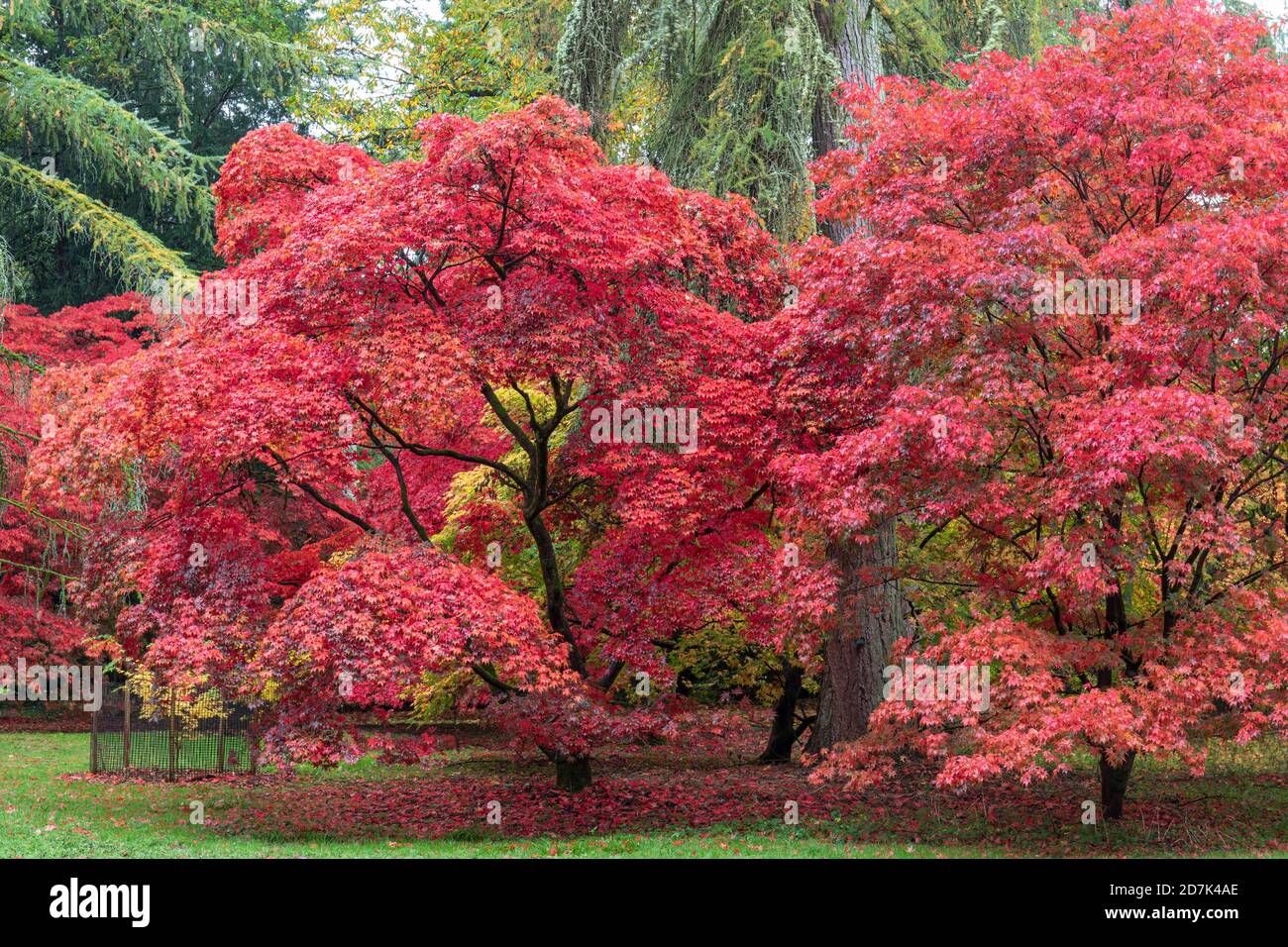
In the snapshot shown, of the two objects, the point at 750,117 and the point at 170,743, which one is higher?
the point at 750,117

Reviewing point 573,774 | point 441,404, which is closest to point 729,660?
point 573,774

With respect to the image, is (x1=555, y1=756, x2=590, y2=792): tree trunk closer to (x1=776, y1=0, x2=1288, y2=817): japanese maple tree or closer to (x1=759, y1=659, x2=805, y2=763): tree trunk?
(x1=759, y1=659, x2=805, y2=763): tree trunk

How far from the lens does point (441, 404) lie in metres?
10.5

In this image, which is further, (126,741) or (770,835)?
(126,741)

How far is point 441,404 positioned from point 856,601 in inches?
172

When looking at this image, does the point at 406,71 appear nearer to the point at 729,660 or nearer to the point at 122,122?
the point at 122,122

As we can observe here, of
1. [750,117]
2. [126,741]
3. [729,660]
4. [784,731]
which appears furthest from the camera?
[126,741]

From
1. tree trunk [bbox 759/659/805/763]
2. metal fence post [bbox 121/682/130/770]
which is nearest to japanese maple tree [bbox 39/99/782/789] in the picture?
tree trunk [bbox 759/659/805/763]

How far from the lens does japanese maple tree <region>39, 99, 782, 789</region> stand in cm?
1030

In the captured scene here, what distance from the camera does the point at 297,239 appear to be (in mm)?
11055

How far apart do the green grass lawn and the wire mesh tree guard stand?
7.63 ft

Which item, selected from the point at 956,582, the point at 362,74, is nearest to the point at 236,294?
the point at 956,582
